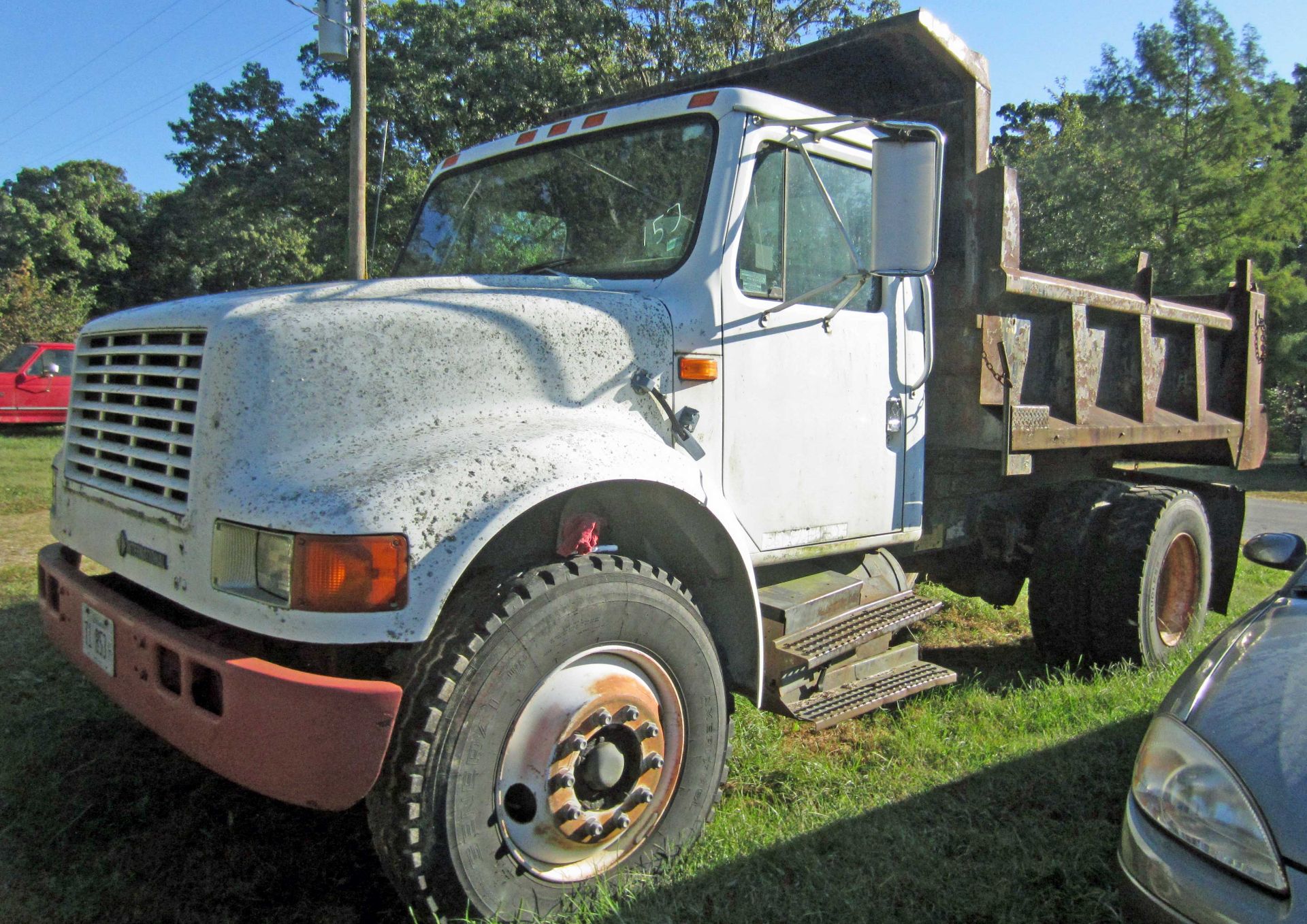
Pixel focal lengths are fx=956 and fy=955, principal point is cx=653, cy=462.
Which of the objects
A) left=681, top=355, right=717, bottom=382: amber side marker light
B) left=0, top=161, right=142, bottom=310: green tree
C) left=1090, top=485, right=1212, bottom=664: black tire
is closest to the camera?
left=681, top=355, right=717, bottom=382: amber side marker light

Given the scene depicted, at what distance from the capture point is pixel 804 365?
11.1 feet

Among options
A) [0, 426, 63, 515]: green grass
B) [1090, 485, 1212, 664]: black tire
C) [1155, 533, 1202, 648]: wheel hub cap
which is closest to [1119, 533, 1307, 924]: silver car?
[1090, 485, 1212, 664]: black tire

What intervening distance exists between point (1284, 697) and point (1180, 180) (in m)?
22.5

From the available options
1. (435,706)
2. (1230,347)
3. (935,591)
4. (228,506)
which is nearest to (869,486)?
(435,706)

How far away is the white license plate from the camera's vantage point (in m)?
2.62

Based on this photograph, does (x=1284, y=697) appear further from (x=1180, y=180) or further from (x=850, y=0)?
(x=850, y=0)

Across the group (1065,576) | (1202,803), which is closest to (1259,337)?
(1065,576)

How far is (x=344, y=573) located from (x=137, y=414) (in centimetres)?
98

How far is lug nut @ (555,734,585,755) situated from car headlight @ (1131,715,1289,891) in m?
1.34

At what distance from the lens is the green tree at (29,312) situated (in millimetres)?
23125

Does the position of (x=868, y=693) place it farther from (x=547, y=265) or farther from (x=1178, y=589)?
(x=1178, y=589)

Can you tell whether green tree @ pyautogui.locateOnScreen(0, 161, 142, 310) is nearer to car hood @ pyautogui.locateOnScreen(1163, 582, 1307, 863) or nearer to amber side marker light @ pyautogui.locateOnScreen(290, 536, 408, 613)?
amber side marker light @ pyautogui.locateOnScreen(290, 536, 408, 613)

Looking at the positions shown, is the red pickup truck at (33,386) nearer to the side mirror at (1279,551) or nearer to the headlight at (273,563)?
the headlight at (273,563)

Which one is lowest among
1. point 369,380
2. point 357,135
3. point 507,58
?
point 369,380
